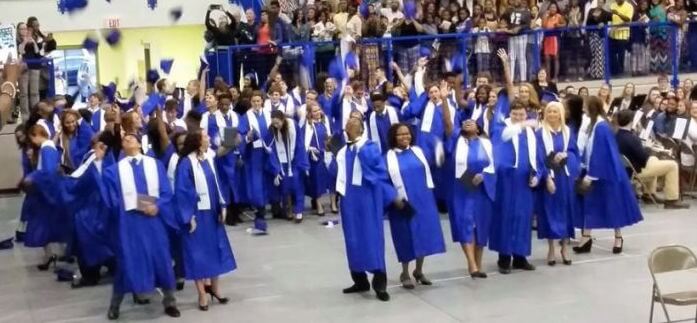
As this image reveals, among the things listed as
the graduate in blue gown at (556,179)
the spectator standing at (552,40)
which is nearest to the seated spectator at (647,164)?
the graduate in blue gown at (556,179)

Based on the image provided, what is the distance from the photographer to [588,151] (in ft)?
37.6

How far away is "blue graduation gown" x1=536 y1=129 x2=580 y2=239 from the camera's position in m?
10.9

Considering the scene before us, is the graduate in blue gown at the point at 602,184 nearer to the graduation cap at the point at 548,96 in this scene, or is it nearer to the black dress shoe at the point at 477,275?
the black dress shoe at the point at 477,275

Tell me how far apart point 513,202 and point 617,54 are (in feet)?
33.3

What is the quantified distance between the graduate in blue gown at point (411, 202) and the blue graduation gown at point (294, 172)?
451 centimetres

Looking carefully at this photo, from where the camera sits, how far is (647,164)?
14.5 meters

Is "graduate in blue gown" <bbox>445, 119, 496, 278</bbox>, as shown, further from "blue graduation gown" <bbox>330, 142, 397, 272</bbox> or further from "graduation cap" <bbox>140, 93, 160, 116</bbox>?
"graduation cap" <bbox>140, 93, 160, 116</bbox>

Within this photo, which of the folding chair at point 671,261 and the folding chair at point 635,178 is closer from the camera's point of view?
the folding chair at point 671,261

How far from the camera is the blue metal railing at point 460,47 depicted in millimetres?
18359

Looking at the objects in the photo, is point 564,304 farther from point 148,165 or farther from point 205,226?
point 148,165

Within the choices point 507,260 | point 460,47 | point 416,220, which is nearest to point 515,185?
point 507,260

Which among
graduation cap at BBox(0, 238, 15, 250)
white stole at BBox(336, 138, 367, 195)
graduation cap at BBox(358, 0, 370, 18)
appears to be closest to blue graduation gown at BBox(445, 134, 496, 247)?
white stole at BBox(336, 138, 367, 195)

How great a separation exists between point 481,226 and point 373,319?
1.84m

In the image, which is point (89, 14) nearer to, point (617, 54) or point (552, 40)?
point (552, 40)
